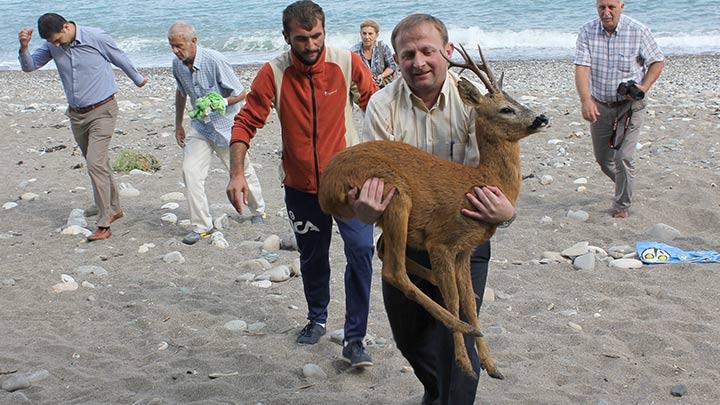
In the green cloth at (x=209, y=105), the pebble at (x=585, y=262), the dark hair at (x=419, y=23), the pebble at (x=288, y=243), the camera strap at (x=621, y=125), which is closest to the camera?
the dark hair at (x=419, y=23)

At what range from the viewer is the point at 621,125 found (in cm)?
880

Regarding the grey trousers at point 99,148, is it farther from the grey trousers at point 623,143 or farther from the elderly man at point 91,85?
the grey trousers at point 623,143

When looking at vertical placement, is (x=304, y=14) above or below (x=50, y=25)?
above

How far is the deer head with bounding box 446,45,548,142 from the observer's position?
12.0 ft

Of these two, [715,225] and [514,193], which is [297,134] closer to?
[514,193]

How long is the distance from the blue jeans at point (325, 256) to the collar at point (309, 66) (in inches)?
33.1

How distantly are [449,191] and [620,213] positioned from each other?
18.7ft

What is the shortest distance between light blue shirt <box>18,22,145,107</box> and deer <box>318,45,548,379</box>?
6246mm

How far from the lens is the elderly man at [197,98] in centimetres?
856

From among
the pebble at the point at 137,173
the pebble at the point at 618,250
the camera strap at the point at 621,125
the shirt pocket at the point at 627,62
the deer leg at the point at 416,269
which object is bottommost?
the pebble at the point at 137,173

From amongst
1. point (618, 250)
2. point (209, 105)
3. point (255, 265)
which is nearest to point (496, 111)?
point (618, 250)

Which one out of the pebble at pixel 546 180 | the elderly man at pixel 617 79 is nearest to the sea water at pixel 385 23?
the pebble at pixel 546 180

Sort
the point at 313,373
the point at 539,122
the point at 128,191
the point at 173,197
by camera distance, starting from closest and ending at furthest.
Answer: the point at 539,122 → the point at 313,373 → the point at 173,197 → the point at 128,191

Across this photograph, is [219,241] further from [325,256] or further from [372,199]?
[372,199]
